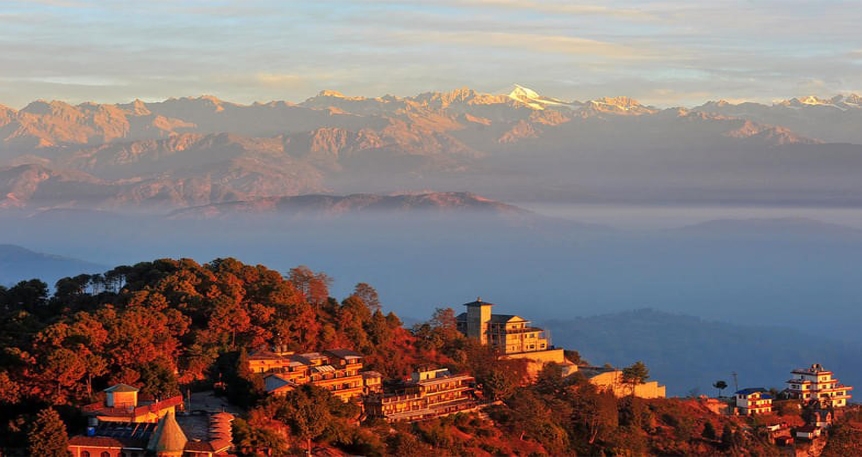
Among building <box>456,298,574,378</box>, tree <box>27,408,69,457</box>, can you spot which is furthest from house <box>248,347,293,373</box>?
building <box>456,298,574,378</box>

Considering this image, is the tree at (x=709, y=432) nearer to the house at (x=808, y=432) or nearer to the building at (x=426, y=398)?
the house at (x=808, y=432)

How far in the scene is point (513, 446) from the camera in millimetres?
75500

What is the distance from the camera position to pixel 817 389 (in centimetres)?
9650

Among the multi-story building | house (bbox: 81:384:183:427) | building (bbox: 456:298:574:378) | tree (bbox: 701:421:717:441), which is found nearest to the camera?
house (bbox: 81:384:183:427)

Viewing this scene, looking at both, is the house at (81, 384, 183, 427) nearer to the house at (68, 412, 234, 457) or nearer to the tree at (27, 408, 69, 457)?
the house at (68, 412, 234, 457)

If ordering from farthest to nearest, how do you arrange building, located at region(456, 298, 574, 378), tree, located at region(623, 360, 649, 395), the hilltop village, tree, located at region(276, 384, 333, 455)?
building, located at region(456, 298, 574, 378) → tree, located at region(623, 360, 649, 395) → tree, located at region(276, 384, 333, 455) → the hilltop village

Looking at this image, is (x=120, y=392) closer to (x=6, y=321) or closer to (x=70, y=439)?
(x=70, y=439)

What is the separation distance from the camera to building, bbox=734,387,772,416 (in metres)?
92.8

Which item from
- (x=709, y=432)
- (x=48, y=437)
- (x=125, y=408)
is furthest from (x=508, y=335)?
(x=48, y=437)

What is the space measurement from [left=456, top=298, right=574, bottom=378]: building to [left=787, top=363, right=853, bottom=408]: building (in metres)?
14.5

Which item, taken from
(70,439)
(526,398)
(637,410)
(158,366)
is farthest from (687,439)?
(70,439)

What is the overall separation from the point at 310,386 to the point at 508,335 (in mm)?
26522

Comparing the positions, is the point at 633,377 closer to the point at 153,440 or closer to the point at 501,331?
the point at 501,331

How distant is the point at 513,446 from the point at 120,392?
20.7 m
